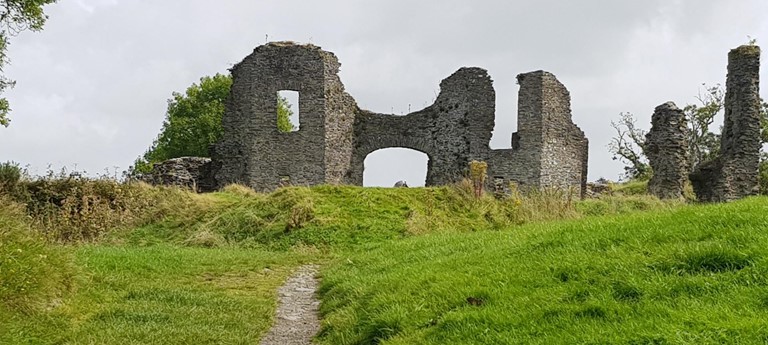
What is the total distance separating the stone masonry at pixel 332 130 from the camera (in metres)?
26.4

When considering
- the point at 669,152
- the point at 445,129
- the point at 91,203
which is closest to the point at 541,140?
the point at 445,129

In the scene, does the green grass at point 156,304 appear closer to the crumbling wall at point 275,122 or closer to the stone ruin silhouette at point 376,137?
the crumbling wall at point 275,122

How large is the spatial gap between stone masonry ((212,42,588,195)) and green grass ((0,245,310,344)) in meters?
14.5

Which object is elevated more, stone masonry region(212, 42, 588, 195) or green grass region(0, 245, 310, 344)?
stone masonry region(212, 42, 588, 195)

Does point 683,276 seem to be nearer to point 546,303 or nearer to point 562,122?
point 546,303

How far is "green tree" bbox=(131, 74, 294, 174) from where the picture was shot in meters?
45.4

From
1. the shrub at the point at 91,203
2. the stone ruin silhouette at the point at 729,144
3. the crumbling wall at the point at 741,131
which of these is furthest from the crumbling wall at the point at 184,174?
the crumbling wall at the point at 741,131

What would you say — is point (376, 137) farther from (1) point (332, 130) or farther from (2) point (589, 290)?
(2) point (589, 290)

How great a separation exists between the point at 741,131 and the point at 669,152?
2372 mm

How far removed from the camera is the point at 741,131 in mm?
22266

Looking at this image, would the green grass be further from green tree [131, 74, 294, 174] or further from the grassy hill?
green tree [131, 74, 294, 174]

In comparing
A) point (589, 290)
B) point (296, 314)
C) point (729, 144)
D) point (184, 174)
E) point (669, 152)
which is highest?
point (729, 144)

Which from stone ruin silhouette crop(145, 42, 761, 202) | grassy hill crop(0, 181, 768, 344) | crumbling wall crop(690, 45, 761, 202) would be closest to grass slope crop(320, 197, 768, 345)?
grassy hill crop(0, 181, 768, 344)

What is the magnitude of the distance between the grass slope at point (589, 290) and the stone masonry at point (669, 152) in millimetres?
16557
